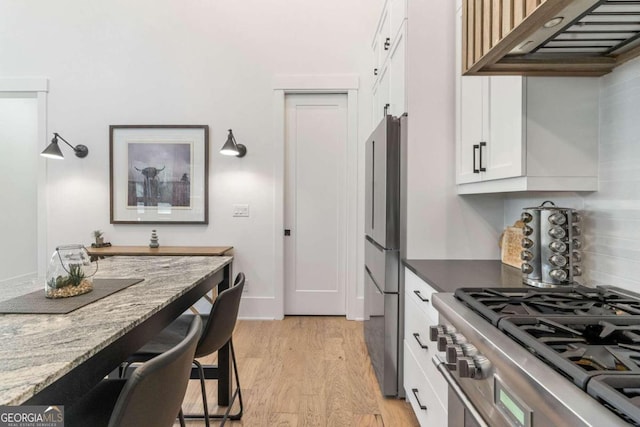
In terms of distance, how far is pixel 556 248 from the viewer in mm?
1390

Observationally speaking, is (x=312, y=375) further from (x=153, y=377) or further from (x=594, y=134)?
(x=594, y=134)

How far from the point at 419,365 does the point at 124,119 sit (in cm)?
363

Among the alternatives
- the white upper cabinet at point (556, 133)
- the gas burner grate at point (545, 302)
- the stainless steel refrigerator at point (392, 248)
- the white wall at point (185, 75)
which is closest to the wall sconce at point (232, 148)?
the white wall at point (185, 75)

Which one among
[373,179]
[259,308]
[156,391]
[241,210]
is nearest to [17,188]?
[241,210]

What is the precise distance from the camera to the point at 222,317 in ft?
4.86

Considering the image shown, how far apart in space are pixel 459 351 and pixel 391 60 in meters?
2.08

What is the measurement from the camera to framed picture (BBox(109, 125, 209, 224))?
3.50 m


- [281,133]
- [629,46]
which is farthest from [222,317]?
[281,133]

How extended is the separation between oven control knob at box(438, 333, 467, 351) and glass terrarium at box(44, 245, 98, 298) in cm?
129

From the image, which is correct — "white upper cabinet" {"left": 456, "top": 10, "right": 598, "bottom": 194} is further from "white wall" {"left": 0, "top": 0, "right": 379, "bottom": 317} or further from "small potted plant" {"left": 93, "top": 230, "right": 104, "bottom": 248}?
"small potted plant" {"left": 93, "top": 230, "right": 104, "bottom": 248}

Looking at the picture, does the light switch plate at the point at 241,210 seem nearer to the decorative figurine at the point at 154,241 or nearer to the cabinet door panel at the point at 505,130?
the decorative figurine at the point at 154,241

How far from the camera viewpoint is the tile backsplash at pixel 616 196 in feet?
3.97

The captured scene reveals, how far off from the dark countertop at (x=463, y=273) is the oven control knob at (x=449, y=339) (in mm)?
269

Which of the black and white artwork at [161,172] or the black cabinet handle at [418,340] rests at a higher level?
the black and white artwork at [161,172]
